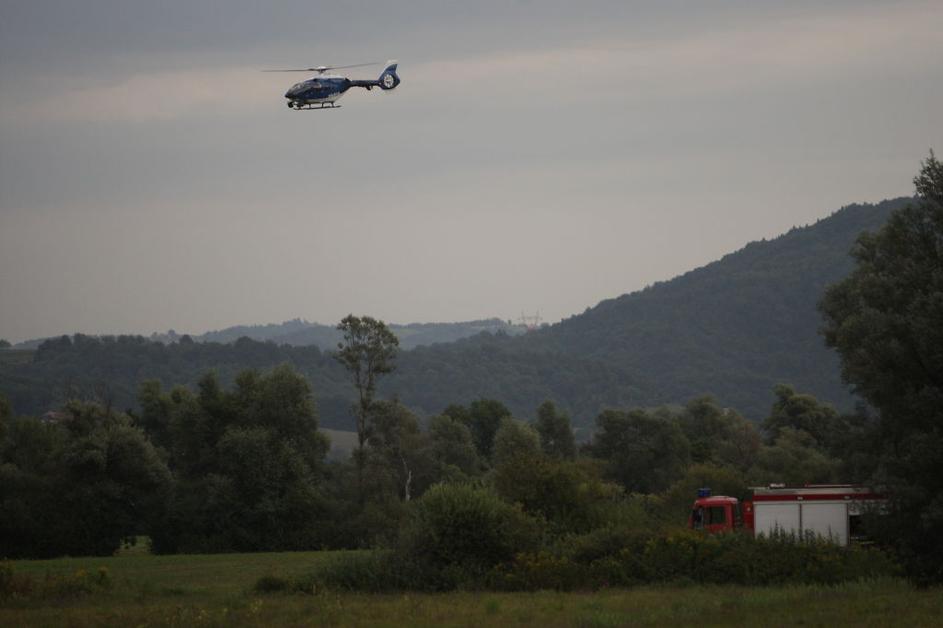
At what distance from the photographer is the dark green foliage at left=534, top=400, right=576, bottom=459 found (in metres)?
108

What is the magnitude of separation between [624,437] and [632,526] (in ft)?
202

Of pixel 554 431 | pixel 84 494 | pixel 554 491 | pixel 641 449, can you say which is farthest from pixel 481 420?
pixel 554 491

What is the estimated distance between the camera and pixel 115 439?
251 feet

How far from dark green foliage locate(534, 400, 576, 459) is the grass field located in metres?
68.9

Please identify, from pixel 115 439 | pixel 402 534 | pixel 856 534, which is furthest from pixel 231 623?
pixel 115 439

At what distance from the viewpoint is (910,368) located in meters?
39.4

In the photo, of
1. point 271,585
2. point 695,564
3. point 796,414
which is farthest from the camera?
point 796,414

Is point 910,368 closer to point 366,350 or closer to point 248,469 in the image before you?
point 248,469

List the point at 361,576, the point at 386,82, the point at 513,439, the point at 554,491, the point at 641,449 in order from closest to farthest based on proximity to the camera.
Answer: the point at 361,576
the point at 554,491
the point at 386,82
the point at 513,439
the point at 641,449

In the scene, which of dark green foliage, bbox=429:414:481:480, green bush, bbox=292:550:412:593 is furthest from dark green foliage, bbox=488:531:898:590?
dark green foliage, bbox=429:414:481:480

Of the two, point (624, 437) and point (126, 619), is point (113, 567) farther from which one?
point (624, 437)

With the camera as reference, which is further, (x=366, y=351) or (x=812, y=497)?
(x=366, y=351)

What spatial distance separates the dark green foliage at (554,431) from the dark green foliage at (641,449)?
10.7ft

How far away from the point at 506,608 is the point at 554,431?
76362 mm
